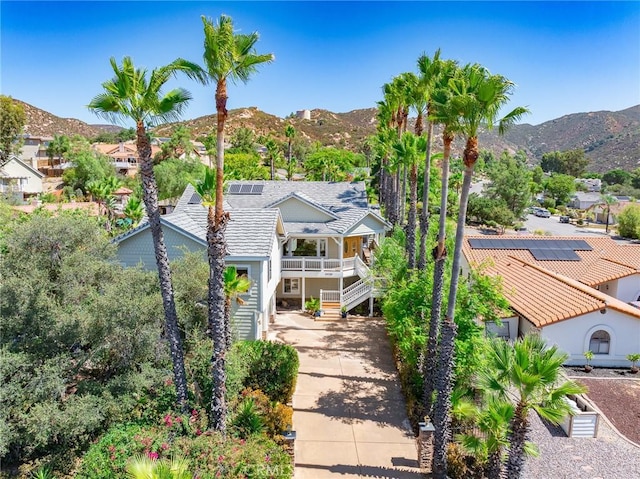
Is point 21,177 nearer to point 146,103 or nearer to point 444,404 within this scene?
point 146,103

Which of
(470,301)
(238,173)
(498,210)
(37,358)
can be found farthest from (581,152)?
(37,358)

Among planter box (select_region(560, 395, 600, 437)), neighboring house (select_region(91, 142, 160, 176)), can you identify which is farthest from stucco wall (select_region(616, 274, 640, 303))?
neighboring house (select_region(91, 142, 160, 176))

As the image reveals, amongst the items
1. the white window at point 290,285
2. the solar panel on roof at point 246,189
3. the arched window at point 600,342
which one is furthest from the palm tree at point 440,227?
the solar panel on roof at point 246,189

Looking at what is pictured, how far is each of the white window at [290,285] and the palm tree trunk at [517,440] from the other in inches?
760

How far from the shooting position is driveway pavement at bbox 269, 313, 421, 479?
12.6 metres

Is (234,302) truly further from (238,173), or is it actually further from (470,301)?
(238,173)

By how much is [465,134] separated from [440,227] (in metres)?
3.14

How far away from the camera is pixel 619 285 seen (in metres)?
26.9

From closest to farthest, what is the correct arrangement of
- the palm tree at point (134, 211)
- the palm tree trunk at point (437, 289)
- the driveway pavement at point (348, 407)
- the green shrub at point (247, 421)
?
the green shrub at point (247, 421) → the driveway pavement at point (348, 407) → the palm tree trunk at point (437, 289) → the palm tree at point (134, 211)

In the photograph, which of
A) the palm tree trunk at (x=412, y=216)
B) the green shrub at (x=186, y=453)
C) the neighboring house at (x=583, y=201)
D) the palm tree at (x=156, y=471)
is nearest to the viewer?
the palm tree at (x=156, y=471)

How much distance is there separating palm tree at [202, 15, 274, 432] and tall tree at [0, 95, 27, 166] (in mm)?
61381

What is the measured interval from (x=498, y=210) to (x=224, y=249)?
55.2 m

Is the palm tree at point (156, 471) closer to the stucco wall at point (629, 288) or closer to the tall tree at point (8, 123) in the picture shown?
the stucco wall at point (629, 288)

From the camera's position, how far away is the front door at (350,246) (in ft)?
94.8
